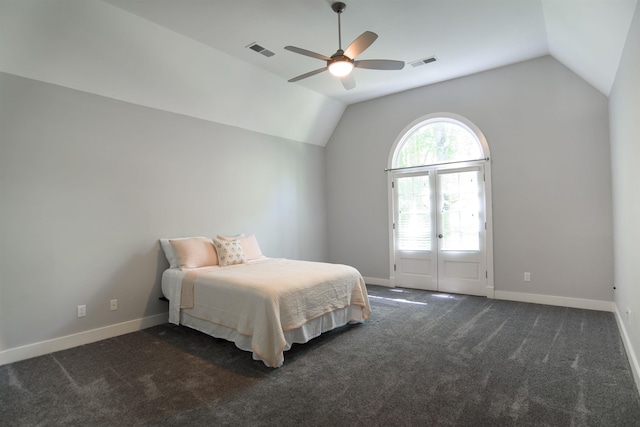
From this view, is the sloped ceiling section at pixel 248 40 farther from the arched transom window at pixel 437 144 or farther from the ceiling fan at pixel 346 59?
the arched transom window at pixel 437 144

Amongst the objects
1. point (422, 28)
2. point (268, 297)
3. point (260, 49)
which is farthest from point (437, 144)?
point (268, 297)

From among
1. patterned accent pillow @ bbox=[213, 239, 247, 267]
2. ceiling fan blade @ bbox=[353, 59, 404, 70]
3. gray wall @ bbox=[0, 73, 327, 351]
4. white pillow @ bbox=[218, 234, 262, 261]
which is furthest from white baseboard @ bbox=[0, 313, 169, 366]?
ceiling fan blade @ bbox=[353, 59, 404, 70]

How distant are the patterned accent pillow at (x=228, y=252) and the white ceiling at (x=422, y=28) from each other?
90.1 inches

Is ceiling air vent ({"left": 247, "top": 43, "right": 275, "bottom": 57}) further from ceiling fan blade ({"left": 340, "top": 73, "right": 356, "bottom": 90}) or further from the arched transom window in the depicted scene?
the arched transom window

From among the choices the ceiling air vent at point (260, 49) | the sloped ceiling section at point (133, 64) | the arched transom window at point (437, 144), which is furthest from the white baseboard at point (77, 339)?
the arched transom window at point (437, 144)

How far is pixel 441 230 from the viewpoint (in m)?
5.23

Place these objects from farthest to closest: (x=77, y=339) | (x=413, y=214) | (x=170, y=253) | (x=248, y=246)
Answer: (x=413, y=214)
(x=248, y=246)
(x=170, y=253)
(x=77, y=339)

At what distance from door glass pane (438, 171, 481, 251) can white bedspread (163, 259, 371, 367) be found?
6.73 feet

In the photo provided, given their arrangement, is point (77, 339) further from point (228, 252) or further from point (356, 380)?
point (356, 380)

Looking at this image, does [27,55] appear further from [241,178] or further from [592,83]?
[592,83]

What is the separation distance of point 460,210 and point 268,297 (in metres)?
3.42

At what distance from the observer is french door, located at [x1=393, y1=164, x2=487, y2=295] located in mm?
4926

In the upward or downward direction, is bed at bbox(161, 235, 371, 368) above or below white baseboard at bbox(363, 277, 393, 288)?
above

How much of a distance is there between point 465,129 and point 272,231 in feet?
11.0
